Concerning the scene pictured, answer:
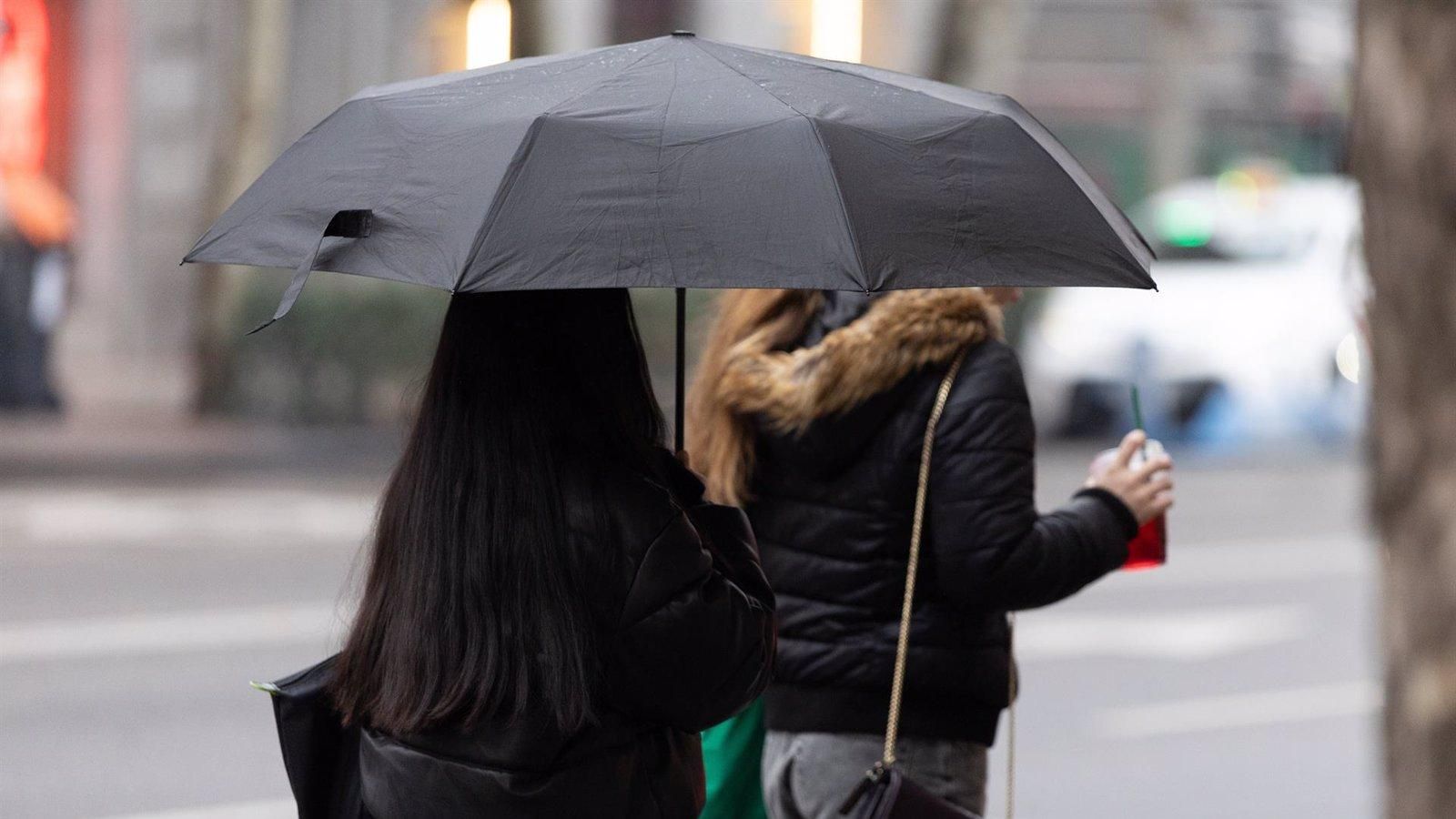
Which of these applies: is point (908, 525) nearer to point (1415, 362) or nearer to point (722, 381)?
point (722, 381)

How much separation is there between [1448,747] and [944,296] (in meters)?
2.01

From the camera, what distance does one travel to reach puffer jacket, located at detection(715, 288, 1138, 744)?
334 cm

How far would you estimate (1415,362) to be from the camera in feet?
4.86

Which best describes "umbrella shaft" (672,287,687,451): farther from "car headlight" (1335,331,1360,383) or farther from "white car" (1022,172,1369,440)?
"car headlight" (1335,331,1360,383)

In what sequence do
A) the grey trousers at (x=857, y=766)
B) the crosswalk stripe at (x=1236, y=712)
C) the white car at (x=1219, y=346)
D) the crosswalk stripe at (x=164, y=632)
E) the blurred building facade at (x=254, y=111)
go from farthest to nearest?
the white car at (x=1219, y=346)
the blurred building facade at (x=254, y=111)
the crosswalk stripe at (x=164, y=632)
the crosswalk stripe at (x=1236, y=712)
the grey trousers at (x=857, y=766)

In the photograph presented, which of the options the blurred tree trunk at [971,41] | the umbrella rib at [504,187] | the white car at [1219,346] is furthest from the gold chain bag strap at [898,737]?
the blurred tree trunk at [971,41]

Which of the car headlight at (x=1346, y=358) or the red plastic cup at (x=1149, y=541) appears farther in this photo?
the car headlight at (x=1346, y=358)

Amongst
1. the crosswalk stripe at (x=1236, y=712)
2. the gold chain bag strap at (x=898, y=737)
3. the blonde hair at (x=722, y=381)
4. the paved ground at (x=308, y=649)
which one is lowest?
the crosswalk stripe at (x=1236, y=712)

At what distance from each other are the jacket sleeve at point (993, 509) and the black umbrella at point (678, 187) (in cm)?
47

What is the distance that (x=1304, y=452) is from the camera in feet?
55.4

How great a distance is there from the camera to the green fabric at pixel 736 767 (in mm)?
3635

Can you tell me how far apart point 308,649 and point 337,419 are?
7.65 metres

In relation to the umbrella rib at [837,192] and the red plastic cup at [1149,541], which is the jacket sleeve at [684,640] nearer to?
the umbrella rib at [837,192]

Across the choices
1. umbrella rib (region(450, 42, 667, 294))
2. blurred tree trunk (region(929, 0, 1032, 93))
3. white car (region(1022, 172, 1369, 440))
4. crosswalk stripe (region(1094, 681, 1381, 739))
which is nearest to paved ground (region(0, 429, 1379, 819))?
crosswalk stripe (region(1094, 681, 1381, 739))
